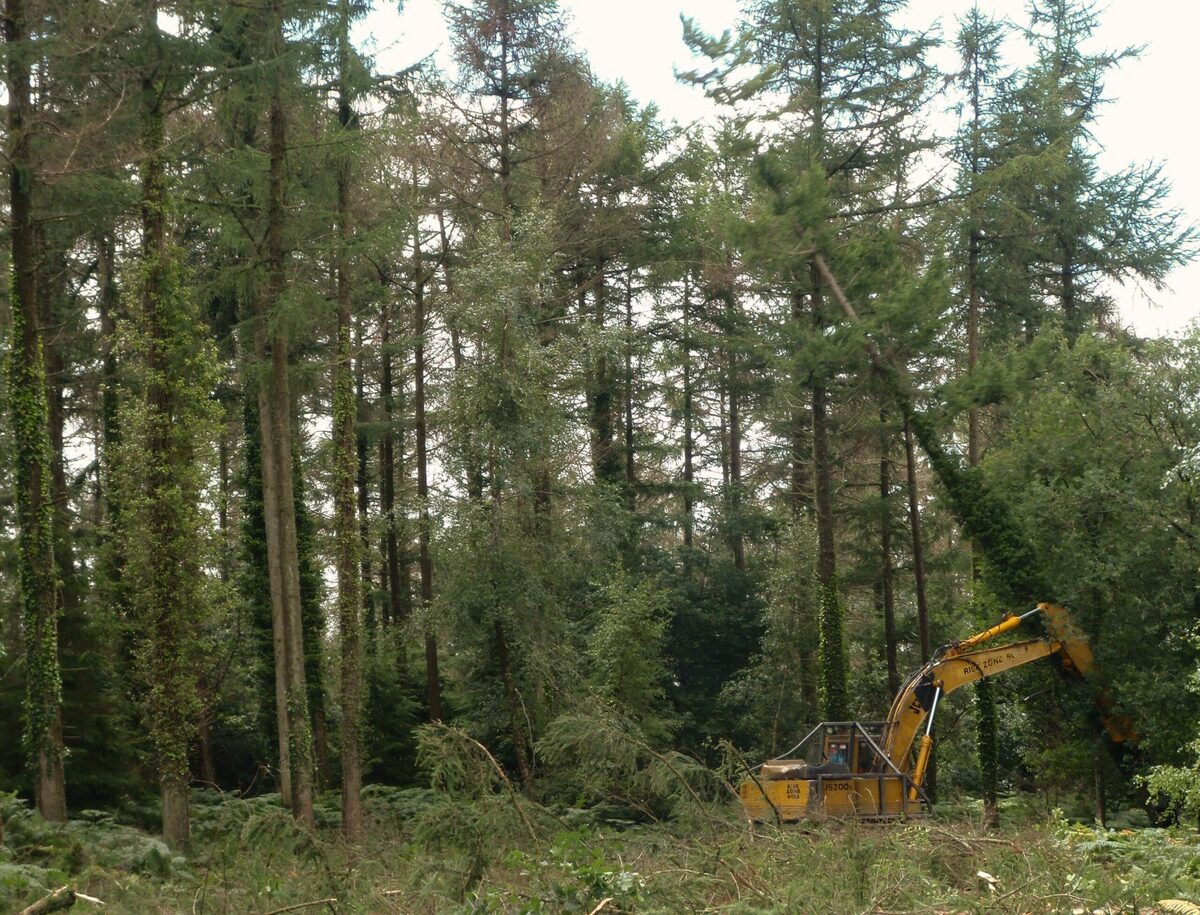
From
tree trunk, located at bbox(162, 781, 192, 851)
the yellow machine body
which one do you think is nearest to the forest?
tree trunk, located at bbox(162, 781, 192, 851)

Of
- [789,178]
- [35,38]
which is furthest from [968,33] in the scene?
[35,38]

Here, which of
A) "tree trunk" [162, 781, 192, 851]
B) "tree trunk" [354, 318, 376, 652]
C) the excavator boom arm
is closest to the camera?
"tree trunk" [162, 781, 192, 851]

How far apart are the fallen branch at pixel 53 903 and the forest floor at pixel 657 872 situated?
3.28 ft

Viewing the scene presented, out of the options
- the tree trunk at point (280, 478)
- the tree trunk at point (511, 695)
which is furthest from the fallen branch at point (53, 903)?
the tree trunk at point (511, 695)

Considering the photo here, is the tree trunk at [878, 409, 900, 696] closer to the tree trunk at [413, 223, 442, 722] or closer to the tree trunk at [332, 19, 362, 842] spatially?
the tree trunk at [413, 223, 442, 722]

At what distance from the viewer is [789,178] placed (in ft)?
57.7

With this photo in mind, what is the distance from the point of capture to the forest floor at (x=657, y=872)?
764 centimetres

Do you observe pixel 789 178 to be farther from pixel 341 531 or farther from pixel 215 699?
pixel 215 699

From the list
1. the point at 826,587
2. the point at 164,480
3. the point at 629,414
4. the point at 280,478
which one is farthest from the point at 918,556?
the point at 164,480

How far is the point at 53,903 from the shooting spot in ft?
26.0

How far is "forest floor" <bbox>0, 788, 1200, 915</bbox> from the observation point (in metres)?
7.64

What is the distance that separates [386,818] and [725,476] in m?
21.0

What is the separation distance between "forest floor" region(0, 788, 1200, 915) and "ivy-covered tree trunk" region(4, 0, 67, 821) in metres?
4.12

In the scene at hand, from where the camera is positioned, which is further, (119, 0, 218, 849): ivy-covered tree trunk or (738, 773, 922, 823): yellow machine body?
(119, 0, 218, 849): ivy-covered tree trunk
